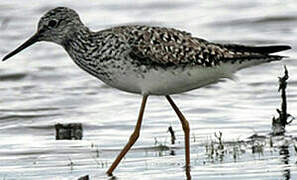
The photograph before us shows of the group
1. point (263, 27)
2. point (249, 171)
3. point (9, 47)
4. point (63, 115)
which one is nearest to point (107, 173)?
point (249, 171)

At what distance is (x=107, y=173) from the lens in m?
10.0

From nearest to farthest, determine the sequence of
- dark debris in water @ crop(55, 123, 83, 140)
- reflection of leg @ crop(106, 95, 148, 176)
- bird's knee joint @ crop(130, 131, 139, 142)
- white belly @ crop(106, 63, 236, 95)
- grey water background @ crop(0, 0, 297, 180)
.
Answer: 1. white belly @ crop(106, 63, 236, 95)
2. reflection of leg @ crop(106, 95, 148, 176)
3. grey water background @ crop(0, 0, 297, 180)
4. bird's knee joint @ crop(130, 131, 139, 142)
5. dark debris in water @ crop(55, 123, 83, 140)

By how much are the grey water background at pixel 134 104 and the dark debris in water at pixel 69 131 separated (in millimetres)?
98

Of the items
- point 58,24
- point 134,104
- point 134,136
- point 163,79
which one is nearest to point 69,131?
point 134,136

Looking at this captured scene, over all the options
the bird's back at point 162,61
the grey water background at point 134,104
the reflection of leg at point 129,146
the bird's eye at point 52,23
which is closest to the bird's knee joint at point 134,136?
the reflection of leg at point 129,146

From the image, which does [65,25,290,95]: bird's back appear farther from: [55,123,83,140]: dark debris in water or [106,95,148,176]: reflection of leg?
[55,123,83,140]: dark debris in water

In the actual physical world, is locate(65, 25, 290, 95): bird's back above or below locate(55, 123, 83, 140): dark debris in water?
above

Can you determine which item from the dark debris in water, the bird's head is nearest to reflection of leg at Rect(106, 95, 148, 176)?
the bird's head

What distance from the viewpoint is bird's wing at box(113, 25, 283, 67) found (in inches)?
389

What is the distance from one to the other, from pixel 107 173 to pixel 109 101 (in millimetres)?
3960

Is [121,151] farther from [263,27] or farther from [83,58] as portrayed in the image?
[263,27]

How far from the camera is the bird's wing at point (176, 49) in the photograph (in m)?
9.89

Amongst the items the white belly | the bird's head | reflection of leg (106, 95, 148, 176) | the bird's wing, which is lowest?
reflection of leg (106, 95, 148, 176)

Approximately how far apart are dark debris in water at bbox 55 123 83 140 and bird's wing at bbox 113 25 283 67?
1.96m
